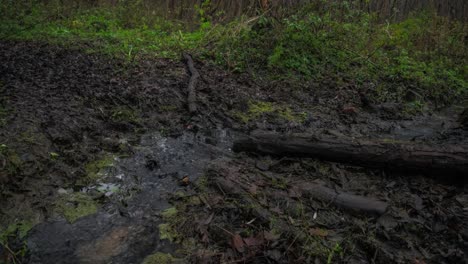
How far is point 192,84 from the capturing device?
192 inches

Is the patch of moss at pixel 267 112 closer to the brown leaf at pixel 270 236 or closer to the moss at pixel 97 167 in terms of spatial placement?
the moss at pixel 97 167

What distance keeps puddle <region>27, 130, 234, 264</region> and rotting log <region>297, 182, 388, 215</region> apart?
3.33ft

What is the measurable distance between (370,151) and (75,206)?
2.55m

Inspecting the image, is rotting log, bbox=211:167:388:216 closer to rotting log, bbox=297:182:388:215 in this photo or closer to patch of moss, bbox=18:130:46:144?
rotting log, bbox=297:182:388:215

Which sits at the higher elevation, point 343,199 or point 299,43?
point 299,43

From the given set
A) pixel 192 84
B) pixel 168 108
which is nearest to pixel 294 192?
pixel 168 108

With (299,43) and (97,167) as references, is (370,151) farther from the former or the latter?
(299,43)

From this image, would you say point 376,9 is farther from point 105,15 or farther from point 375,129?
point 105,15

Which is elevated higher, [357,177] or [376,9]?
[376,9]

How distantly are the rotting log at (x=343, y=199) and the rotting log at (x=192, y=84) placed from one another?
1.99m

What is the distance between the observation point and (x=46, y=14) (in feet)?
26.6

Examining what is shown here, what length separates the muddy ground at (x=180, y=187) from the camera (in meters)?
2.15

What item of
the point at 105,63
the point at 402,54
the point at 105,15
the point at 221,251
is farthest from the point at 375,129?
the point at 105,15

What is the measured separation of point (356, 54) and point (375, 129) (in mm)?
2810
